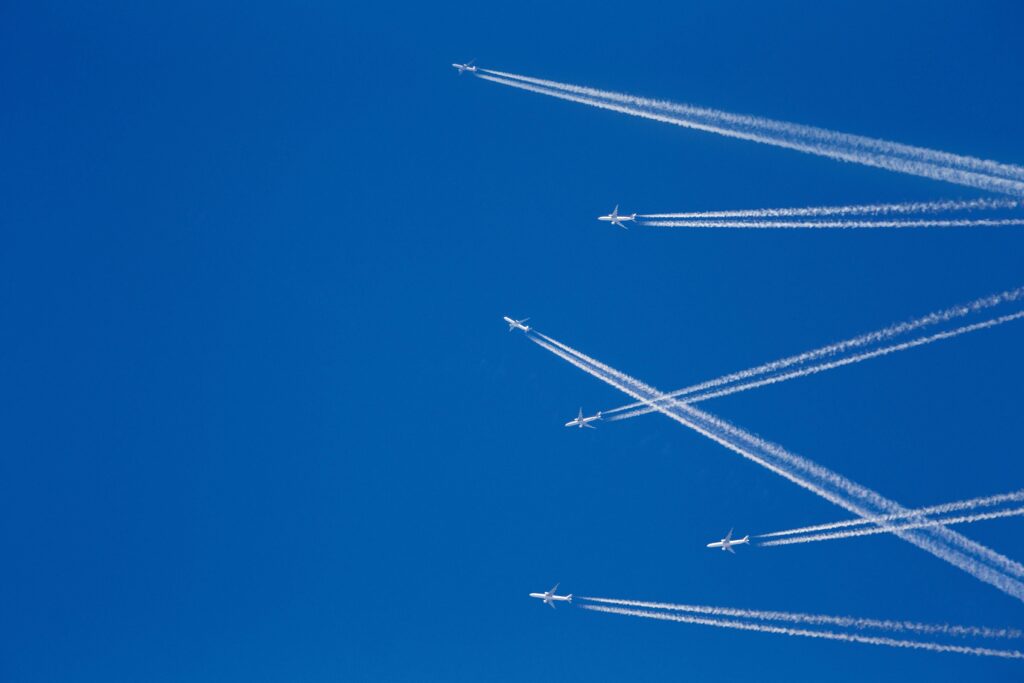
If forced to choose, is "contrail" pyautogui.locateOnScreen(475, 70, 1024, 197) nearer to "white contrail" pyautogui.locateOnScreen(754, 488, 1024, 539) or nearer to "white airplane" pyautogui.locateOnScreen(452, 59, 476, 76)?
"white airplane" pyautogui.locateOnScreen(452, 59, 476, 76)

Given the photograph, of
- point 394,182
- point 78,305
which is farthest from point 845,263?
point 78,305

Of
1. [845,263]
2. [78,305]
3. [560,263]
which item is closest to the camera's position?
[845,263]

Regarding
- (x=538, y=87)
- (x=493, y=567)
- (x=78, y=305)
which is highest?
(x=538, y=87)

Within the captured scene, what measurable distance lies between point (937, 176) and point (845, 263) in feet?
6.45

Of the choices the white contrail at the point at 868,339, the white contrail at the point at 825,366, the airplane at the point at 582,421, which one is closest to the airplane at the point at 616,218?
the white contrail at the point at 868,339

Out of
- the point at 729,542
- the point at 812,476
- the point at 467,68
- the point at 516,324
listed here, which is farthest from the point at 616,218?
the point at 729,542

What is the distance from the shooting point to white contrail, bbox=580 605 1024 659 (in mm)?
12359

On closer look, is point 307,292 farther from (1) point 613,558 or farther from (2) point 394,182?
(1) point 613,558

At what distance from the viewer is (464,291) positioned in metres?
14.3

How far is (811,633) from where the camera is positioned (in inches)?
508

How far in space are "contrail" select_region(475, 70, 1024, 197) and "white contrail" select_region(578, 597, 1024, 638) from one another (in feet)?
24.1

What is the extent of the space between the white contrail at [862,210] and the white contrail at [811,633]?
288 inches

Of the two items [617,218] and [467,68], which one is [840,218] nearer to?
[617,218]

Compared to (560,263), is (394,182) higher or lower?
Result: higher
